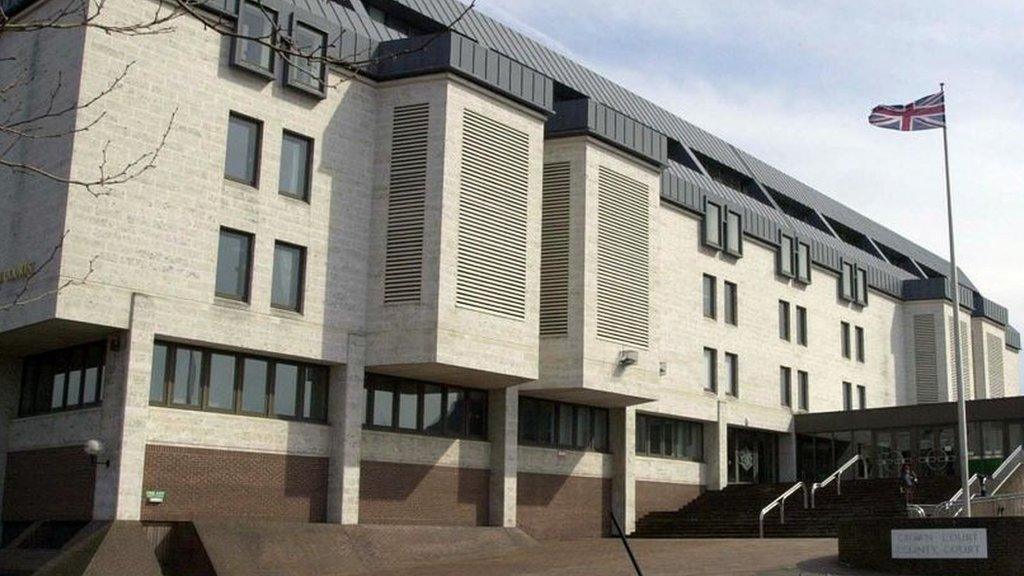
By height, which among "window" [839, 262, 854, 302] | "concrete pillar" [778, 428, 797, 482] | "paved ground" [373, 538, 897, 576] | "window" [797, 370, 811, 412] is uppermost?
"window" [839, 262, 854, 302]

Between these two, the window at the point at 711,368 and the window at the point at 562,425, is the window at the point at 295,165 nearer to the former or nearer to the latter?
the window at the point at 562,425

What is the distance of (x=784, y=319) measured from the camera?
46.8 meters

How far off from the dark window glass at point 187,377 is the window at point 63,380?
157 cm

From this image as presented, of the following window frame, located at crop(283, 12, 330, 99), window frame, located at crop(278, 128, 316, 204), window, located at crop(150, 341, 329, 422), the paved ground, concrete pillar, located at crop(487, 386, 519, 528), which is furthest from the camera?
concrete pillar, located at crop(487, 386, 519, 528)

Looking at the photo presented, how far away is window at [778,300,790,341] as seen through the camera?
46.4m

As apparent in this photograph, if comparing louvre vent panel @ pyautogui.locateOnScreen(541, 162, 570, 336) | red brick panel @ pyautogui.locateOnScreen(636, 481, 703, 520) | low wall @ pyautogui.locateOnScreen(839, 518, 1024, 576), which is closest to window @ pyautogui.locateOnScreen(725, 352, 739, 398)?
red brick panel @ pyautogui.locateOnScreen(636, 481, 703, 520)

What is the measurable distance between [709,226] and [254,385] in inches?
811

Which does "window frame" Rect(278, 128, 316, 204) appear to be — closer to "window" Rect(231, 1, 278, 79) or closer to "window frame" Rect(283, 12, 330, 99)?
"window frame" Rect(283, 12, 330, 99)

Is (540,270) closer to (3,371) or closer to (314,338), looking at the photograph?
(314,338)

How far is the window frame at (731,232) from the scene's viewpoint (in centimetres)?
4278

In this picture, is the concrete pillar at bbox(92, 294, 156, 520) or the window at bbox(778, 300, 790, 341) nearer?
the concrete pillar at bbox(92, 294, 156, 520)

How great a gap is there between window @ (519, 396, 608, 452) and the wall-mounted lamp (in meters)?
13.0

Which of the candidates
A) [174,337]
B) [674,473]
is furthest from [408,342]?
[674,473]

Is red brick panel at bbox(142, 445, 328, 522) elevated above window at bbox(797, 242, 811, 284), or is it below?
below
